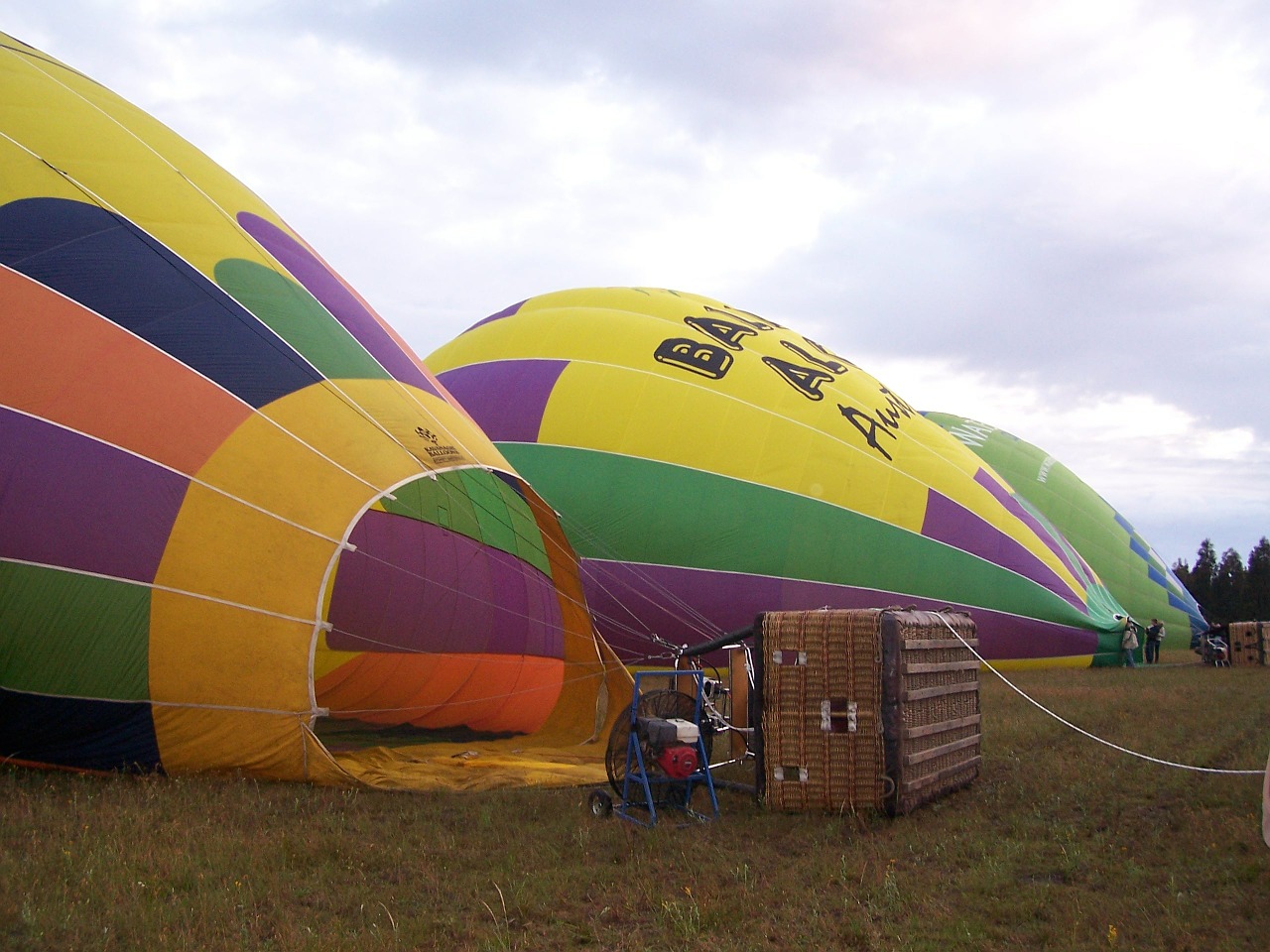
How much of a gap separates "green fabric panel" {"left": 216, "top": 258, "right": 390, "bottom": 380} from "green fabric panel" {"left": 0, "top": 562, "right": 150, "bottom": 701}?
1712 mm

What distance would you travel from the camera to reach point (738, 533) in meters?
10.5

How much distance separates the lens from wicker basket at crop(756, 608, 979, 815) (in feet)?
18.0

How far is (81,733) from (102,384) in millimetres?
1774

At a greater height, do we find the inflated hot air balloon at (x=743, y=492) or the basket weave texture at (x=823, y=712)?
the inflated hot air balloon at (x=743, y=492)

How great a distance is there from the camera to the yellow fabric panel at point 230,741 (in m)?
5.63

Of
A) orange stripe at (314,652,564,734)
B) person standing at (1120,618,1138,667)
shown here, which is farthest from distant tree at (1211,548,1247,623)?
orange stripe at (314,652,564,734)

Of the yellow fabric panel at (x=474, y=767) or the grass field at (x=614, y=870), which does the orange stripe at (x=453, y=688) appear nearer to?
the yellow fabric panel at (x=474, y=767)

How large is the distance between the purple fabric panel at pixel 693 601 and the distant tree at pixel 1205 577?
1414 inches

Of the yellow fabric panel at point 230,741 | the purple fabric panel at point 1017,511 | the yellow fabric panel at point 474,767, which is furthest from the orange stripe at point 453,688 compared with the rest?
the purple fabric panel at point 1017,511

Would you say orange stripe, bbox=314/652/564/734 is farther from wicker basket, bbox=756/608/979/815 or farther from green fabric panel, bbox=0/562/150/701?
wicker basket, bbox=756/608/979/815

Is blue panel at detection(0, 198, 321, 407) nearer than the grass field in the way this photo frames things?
No

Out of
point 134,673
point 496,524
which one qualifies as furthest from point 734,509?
point 134,673

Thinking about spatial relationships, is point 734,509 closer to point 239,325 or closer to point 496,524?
point 496,524

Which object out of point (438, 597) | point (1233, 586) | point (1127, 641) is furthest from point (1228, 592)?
point (438, 597)
